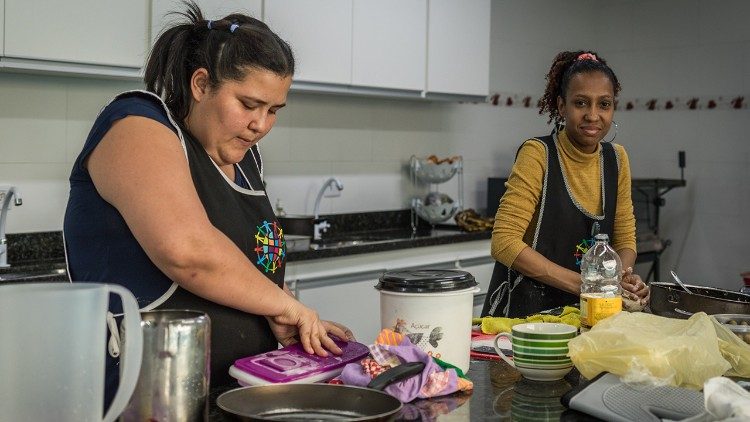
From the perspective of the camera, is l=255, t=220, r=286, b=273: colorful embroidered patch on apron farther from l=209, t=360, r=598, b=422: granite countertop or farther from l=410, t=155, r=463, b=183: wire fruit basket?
l=410, t=155, r=463, b=183: wire fruit basket

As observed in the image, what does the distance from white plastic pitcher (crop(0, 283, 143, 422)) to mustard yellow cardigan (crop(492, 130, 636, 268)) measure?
1617 mm

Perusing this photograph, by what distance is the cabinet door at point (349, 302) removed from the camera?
352 centimetres

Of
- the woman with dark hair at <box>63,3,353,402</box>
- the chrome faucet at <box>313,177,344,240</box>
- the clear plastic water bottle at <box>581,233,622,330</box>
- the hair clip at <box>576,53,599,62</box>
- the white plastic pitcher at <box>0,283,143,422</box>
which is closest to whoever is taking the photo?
the white plastic pitcher at <box>0,283,143,422</box>

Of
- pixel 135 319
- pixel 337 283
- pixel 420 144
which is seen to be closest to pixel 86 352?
pixel 135 319

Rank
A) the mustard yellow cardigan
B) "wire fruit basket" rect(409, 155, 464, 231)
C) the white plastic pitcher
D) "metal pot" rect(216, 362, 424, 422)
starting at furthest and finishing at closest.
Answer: "wire fruit basket" rect(409, 155, 464, 231), the mustard yellow cardigan, "metal pot" rect(216, 362, 424, 422), the white plastic pitcher

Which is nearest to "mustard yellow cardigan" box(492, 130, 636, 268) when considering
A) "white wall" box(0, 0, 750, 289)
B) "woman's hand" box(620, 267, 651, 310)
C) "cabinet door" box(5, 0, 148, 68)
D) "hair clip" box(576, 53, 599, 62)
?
"hair clip" box(576, 53, 599, 62)

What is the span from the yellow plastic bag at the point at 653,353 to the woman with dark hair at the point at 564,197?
92 cm

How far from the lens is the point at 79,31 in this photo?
294 cm

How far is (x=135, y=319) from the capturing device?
98cm

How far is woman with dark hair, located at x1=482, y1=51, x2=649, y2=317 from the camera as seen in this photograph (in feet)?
8.24

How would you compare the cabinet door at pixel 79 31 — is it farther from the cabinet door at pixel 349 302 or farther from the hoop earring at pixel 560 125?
the hoop earring at pixel 560 125

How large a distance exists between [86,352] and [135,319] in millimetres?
63

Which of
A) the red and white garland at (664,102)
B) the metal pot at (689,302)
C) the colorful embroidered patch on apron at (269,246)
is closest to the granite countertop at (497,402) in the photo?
the colorful embroidered patch on apron at (269,246)

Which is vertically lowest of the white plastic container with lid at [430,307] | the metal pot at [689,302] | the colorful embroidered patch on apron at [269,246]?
the metal pot at [689,302]
